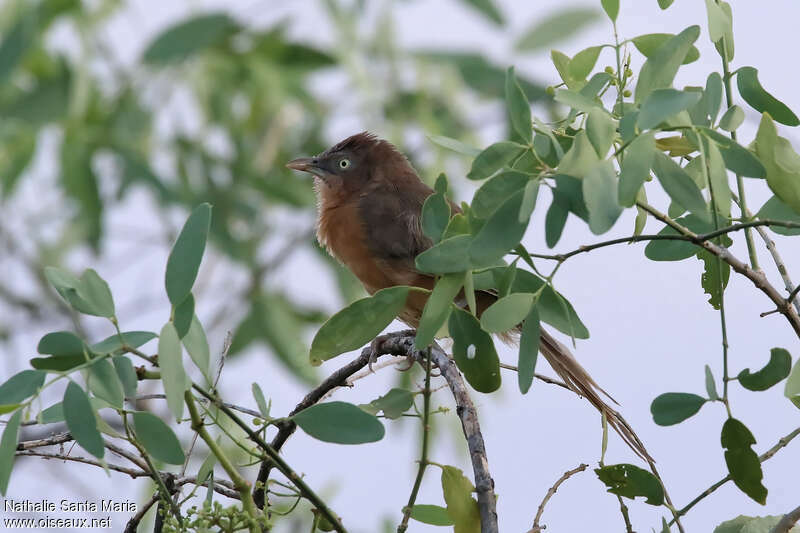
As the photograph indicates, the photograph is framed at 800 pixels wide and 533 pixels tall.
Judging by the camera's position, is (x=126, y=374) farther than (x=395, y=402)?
No

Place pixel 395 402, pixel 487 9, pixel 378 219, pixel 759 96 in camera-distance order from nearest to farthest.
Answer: pixel 759 96, pixel 395 402, pixel 487 9, pixel 378 219

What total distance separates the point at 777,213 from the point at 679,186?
0.52m

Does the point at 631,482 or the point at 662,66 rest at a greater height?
the point at 662,66

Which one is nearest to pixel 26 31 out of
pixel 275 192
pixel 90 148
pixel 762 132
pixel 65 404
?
pixel 90 148

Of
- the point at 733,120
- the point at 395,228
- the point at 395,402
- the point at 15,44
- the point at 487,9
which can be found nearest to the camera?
the point at 733,120

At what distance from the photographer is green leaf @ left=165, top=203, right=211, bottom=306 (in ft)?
4.92

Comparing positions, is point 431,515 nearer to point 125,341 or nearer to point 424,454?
point 424,454

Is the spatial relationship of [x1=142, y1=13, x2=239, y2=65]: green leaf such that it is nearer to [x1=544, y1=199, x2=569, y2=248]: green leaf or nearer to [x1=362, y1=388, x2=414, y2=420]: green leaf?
[x1=362, y1=388, x2=414, y2=420]: green leaf

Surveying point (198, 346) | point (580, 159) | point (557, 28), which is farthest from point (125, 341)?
point (557, 28)

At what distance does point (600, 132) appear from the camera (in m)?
1.40

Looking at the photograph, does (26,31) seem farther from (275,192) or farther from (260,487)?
(260,487)

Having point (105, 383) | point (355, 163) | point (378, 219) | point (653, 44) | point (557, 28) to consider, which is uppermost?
point (355, 163)

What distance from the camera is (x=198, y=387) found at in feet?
5.01

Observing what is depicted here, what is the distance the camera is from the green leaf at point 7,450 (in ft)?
4.88
